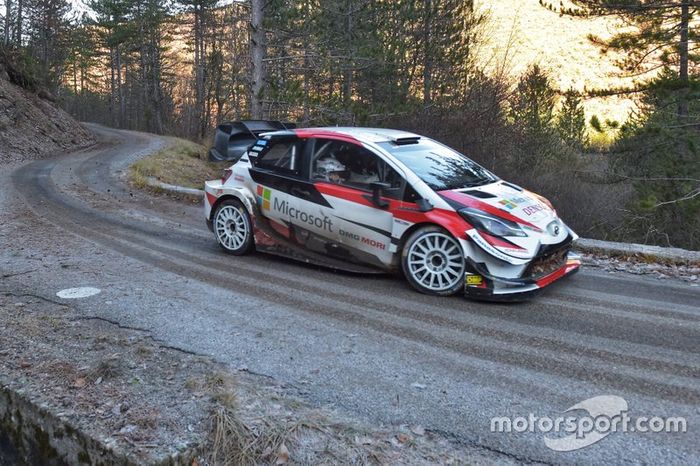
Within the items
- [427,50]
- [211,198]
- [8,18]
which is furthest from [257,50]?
[8,18]

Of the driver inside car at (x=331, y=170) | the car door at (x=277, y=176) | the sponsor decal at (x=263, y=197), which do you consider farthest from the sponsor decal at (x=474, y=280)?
the sponsor decal at (x=263, y=197)

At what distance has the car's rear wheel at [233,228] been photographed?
745 centimetres

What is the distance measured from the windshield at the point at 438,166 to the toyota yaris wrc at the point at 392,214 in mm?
18

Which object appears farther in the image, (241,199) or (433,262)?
(241,199)

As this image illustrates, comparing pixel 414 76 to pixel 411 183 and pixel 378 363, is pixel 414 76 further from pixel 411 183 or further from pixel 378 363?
pixel 378 363

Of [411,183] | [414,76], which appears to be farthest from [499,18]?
[411,183]

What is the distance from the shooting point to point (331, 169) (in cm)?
671

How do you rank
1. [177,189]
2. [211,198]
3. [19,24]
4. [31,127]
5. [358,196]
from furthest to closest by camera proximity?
[19,24] < [31,127] < [177,189] < [211,198] < [358,196]

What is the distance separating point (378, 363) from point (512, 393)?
1012 millimetres

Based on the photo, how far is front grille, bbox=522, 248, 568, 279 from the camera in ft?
18.4

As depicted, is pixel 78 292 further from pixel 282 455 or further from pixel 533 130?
pixel 533 130

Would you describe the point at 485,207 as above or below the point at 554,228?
above

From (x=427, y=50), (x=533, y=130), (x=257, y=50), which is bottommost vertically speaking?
(x=533, y=130)

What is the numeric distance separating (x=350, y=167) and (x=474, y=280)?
1999 millimetres
